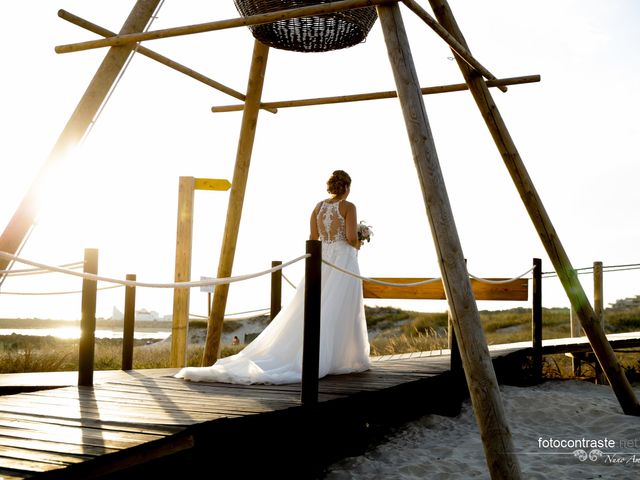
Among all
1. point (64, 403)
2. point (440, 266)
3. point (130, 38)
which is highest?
point (130, 38)

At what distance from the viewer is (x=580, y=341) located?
31.9 feet

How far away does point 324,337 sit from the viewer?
597 cm

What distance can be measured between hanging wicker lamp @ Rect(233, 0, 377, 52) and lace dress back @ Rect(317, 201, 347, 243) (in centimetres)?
152

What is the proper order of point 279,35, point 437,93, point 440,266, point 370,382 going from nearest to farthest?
point 440,266 → point 370,382 → point 279,35 → point 437,93

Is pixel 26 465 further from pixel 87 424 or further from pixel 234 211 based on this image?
pixel 234 211

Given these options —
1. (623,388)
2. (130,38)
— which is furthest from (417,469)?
(130,38)

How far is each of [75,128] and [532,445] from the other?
4.22m

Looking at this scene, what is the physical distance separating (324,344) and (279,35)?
288 cm

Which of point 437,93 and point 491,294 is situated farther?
point 491,294

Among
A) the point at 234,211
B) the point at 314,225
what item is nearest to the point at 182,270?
the point at 234,211

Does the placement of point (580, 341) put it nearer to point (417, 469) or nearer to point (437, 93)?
point (437, 93)

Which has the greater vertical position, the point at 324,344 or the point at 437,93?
the point at 437,93

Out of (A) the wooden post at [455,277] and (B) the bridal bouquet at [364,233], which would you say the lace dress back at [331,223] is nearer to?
(B) the bridal bouquet at [364,233]

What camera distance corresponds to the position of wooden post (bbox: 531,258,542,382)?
27.8 ft
